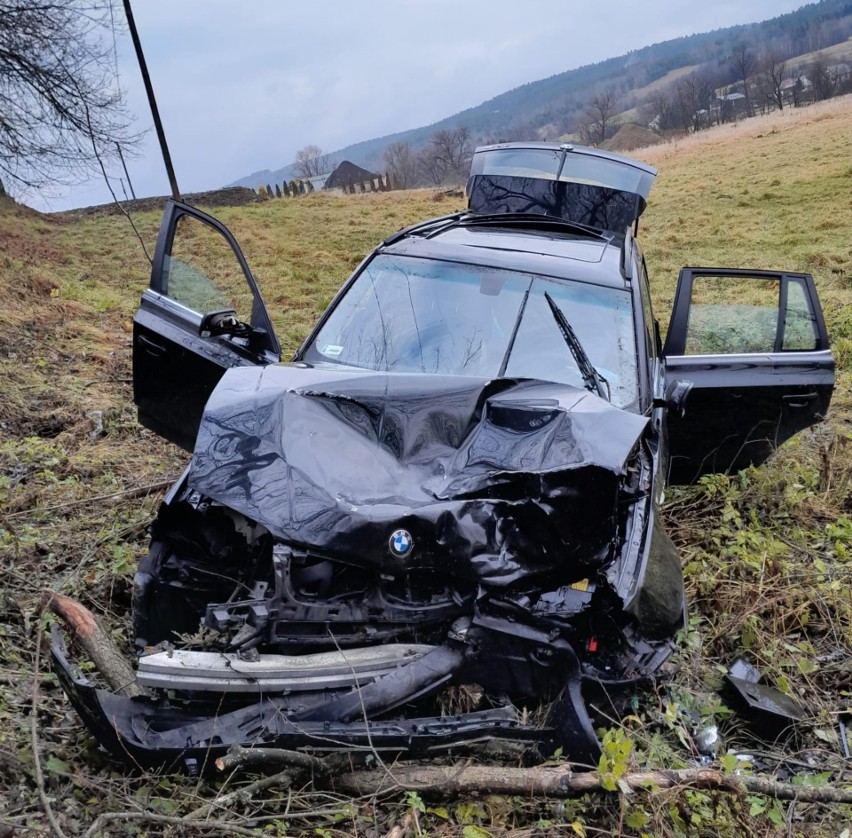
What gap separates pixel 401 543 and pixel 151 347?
2.21 metres

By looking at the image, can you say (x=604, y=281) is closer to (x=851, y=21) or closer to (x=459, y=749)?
(x=459, y=749)

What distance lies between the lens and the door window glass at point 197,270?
4.14 meters

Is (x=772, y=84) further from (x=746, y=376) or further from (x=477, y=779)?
(x=477, y=779)

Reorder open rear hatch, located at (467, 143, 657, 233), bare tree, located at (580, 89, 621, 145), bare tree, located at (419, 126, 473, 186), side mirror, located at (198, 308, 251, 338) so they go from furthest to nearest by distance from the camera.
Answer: bare tree, located at (580, 89, 621, 145)
bare tree, located at (419, 126, 473, 186)
open rear hatch, located at (467, 143, 657, 233)
side mirror, located at (198, 308, 251, 338)

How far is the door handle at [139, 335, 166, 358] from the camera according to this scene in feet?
12.9

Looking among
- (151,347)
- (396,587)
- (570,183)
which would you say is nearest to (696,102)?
(570,183)

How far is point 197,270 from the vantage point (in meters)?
4.44

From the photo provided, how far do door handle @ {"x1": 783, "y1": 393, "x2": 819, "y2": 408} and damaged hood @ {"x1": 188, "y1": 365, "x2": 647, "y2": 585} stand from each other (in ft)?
5.32

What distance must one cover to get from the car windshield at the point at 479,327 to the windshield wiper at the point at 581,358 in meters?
0.02

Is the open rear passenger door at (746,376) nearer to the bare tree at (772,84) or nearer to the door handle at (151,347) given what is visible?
the door handle at (151,347)

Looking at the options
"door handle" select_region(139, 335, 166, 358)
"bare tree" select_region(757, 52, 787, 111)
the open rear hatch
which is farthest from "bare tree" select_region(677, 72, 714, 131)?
"door handle" select_region(139, 335, 166, 358)

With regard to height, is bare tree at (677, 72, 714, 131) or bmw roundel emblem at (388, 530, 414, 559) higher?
bare tree at (677, 72, 714, 131)

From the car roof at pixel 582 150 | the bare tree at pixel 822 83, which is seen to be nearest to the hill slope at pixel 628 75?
the bare tree at pixel 822 83

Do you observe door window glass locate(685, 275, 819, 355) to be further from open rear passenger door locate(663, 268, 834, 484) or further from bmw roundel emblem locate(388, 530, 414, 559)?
bmw roundel emblem locate(388, 530, 414, 559)
